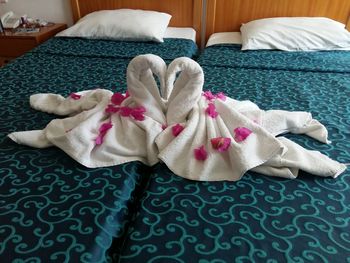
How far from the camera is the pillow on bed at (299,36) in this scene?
6.93 feet

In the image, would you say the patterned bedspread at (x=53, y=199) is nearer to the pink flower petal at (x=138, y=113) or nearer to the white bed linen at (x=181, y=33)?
the pink flower petal at (x=138, y=113)

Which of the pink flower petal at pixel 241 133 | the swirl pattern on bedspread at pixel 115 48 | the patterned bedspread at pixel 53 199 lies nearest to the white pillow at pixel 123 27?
the swirl pattern on bedspread at pixel 115 48

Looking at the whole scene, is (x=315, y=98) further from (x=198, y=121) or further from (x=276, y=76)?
(x=198, y=121)

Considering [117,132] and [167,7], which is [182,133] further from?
[167,7]

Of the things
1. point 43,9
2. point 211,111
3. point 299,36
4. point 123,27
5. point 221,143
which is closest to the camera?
point 221,143

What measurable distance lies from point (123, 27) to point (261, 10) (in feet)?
3.78

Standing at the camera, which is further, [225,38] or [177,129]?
[225,38]

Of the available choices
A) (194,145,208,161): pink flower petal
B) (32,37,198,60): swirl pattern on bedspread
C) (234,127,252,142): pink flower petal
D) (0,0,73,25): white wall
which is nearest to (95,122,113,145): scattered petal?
(194,145,208,161): pink flower petal

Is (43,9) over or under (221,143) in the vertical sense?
over

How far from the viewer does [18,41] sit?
2.45m

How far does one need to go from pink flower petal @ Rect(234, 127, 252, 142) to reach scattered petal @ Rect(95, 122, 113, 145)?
17.8 inches

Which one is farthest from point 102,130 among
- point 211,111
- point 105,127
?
point 211,111

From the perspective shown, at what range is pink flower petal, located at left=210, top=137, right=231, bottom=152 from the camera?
98 centimetres

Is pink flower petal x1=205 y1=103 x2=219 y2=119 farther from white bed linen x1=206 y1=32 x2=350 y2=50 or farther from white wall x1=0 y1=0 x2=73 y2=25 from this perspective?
white wall x1=0 y1=0 x2=73 y2=25
